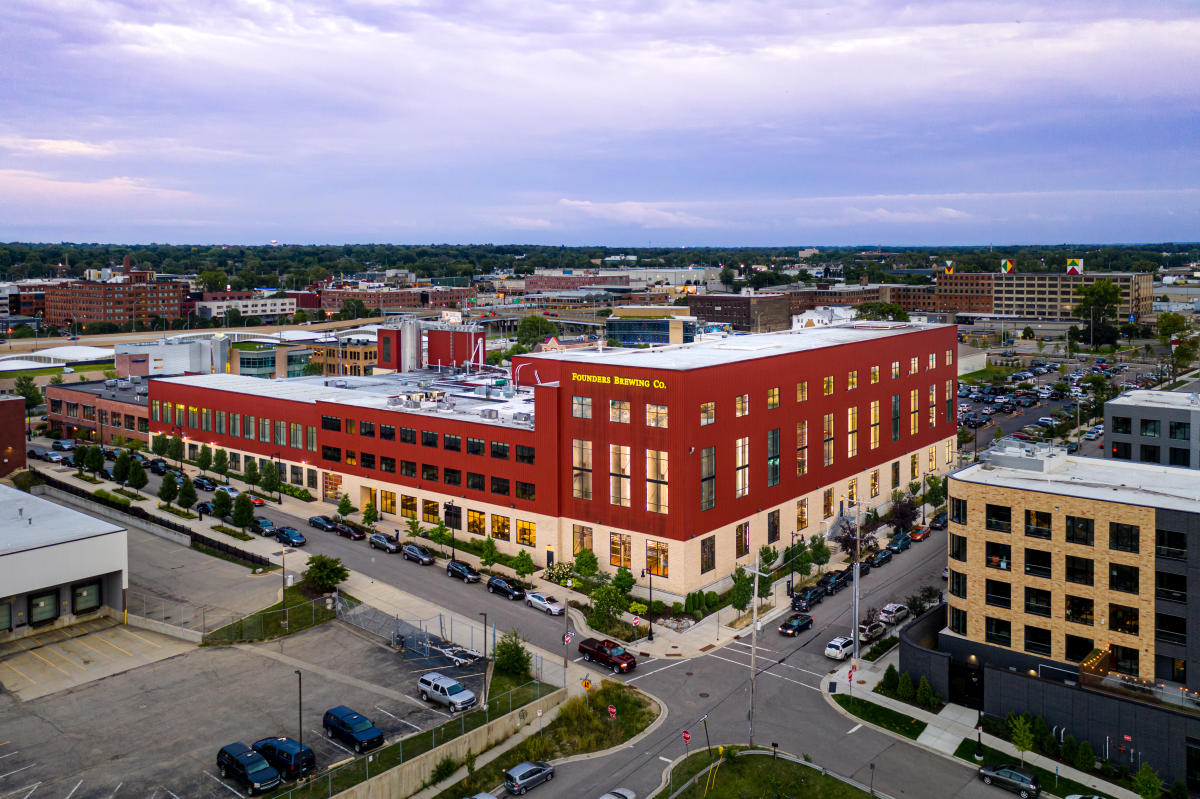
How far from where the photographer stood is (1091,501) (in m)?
48.2

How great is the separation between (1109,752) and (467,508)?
5070 cm

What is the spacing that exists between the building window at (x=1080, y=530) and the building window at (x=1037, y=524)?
1.07 m

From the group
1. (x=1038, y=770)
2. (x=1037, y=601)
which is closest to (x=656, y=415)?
(x=1037, y=601)

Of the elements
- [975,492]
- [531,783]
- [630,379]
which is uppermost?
[630,379]

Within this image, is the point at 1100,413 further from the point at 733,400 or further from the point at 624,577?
the point at 624,577

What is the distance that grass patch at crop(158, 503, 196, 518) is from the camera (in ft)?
283

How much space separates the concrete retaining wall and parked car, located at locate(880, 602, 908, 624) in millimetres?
24905

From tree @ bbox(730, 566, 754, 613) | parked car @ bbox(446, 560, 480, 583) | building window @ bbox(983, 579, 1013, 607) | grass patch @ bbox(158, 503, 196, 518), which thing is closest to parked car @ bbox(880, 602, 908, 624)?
tree @ bbox(730, 566, 754, 613)

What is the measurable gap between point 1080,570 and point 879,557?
87.2ft

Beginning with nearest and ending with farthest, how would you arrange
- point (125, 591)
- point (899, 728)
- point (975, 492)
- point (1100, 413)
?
point (899, 728) → point (975, 492) → point (125, 591) → point (1100, 413)

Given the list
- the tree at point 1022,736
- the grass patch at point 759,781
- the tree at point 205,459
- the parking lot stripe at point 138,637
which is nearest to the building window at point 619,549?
the grass patch at point 759,781

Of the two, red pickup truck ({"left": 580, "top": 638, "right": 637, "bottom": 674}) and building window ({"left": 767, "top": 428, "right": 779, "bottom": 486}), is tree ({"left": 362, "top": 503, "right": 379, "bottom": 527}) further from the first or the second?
building window ({"left": 767, "top": 428, "right": 779, "bottom": 486})

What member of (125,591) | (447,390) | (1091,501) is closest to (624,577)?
(1091,501)

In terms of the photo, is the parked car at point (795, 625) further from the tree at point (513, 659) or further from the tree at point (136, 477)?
the tree at point (136, 477)
